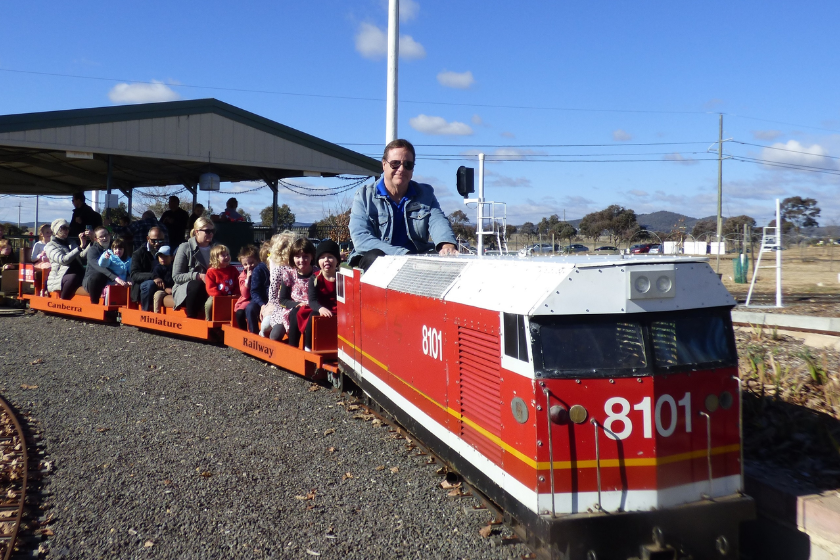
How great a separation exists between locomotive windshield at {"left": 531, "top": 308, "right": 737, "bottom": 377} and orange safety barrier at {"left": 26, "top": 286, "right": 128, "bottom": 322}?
1047cm

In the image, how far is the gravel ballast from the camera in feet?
12.9

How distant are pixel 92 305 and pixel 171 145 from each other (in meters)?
6.24

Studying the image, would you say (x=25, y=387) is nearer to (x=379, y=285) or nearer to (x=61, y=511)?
(x=61, y=511)

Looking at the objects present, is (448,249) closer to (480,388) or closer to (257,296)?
(480,388)

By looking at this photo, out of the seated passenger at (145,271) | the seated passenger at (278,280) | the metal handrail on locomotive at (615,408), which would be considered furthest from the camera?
the seated passenger at (145,271)

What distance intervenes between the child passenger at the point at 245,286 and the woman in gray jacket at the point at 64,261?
15.7ft

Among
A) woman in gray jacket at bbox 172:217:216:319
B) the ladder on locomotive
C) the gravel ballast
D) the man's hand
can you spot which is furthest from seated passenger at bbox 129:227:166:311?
the ladder on locomotive

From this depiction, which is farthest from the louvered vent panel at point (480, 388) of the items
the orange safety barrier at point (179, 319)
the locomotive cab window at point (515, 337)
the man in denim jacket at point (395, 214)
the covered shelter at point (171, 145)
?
the covered shelter at point (171, 145)

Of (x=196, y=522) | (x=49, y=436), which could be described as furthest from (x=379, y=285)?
(x=49, y=436)

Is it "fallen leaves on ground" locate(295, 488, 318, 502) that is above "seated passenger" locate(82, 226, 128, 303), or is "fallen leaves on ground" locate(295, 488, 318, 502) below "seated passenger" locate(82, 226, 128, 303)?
below

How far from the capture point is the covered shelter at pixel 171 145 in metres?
15.8

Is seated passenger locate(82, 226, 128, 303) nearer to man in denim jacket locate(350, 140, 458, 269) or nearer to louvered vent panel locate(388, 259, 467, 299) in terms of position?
man in denim jacket locate(350, 140, 458, 269)

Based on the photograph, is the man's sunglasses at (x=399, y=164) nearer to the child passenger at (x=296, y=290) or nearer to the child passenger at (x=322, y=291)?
the child passenger at (x=322, y=291)

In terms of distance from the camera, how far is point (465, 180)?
9.59m
